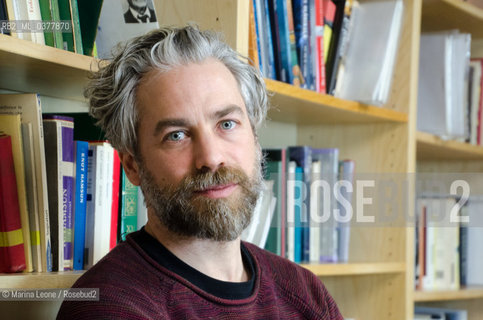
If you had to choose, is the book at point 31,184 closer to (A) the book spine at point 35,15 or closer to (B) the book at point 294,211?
(A) the book spine at point 35,15

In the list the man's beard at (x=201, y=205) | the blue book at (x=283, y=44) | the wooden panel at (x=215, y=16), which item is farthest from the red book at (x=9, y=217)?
the blue book at (x=283, y=44)

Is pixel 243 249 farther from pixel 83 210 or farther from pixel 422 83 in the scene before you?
pixel 422 83

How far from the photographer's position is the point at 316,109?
1654mm

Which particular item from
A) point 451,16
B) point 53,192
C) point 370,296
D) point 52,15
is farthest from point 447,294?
point 52,15

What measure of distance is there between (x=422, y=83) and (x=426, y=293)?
650mm

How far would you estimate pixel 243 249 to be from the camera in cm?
122

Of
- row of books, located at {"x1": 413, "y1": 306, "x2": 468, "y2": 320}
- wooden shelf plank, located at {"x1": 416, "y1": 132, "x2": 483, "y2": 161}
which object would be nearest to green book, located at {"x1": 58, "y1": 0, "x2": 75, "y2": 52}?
wooden shelf plank, located at {"x1": 416, "y1": 132, "x2": 483, "y2": 161}

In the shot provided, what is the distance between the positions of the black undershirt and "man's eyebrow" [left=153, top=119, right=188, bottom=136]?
172 millimetres

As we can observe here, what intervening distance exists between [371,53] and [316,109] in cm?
23

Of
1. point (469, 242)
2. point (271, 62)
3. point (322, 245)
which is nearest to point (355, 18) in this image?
point (271, 62)

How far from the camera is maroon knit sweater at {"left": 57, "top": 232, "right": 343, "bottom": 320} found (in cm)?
93

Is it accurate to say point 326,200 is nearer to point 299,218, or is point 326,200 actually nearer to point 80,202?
point 299,218

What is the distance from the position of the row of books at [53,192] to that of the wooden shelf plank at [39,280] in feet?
0.10

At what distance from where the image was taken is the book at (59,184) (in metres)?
1.09
